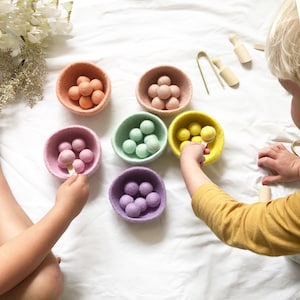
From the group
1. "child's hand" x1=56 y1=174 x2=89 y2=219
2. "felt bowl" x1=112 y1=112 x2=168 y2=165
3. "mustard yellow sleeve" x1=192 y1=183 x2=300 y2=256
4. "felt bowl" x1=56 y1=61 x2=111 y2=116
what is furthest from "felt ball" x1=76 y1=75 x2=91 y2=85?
"mustard yellow sleeve" x1=192 y1=183 x2=300 y2=256

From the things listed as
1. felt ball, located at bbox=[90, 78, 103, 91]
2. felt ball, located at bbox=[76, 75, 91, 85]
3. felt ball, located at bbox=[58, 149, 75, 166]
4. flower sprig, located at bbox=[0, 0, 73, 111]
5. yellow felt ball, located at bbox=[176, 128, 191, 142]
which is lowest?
yellow felt ball, located at bbox=[176, 128, 191, 142]

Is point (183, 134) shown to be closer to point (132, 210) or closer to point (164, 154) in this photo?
point (164, 154)

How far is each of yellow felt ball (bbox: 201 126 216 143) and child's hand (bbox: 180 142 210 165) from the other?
0.14 feet

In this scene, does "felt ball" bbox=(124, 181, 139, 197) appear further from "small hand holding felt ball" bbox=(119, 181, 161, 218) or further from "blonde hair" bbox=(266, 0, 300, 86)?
"blonde hair" bbox=(266, 0, 300, 86)

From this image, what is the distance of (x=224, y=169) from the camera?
39.1 inches

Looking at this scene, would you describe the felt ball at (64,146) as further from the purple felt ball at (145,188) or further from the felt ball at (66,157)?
the purple felt ball at (145,188)

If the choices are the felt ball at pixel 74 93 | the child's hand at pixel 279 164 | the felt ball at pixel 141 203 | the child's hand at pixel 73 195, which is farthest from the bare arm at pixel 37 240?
the child's hand at pixel 279 164

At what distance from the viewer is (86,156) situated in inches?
38.1

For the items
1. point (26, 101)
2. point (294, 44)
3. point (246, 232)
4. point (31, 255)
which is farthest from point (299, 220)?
point (26, 101)

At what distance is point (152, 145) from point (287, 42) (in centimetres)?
Answer: 36

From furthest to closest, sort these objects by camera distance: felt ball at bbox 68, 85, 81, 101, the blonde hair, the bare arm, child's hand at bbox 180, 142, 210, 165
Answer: felt ball at bbox 68, 85, 81, 101, child's hand at bbox 180, 142, 210, 165, the bare arm, the blonde hair

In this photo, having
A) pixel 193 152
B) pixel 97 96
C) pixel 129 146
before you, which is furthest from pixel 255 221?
pixel 97 96

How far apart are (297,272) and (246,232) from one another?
226 mm

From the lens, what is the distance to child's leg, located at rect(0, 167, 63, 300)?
2.69ft
